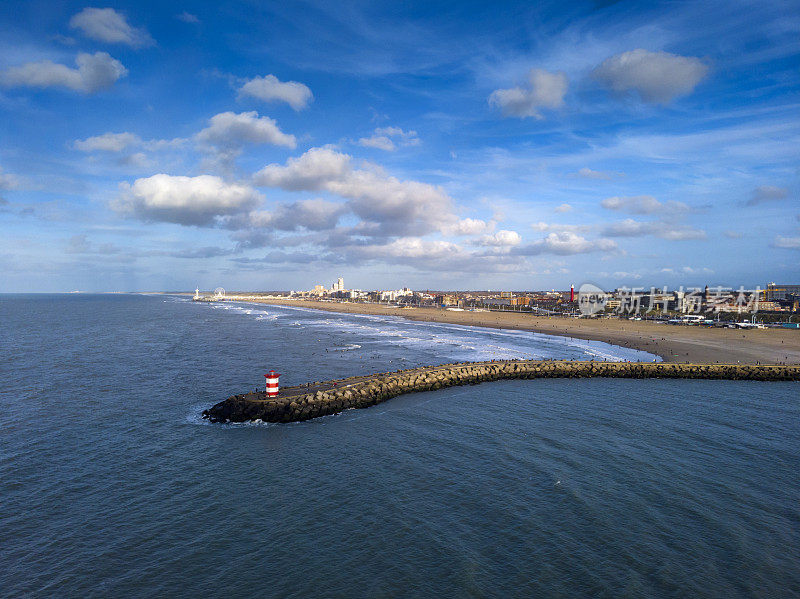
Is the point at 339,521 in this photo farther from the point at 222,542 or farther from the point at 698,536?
the point at 698,536

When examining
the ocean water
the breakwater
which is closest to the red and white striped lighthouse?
the breakwater

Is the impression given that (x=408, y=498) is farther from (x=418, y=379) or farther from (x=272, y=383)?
(x=418, y=379)

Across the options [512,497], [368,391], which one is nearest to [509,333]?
[368,391]

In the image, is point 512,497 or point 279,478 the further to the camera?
point 279,478

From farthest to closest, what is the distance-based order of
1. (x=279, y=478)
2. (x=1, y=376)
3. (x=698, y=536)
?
(x=1, y=376)
(x=279, y=478)
(x=698, y=536)

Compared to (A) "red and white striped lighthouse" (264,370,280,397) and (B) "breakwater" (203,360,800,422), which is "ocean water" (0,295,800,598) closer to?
(B) "breakwater" (203,360,800,422)

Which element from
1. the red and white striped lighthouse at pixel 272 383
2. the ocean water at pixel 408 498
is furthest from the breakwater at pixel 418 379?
the ocean water at pixel 408 498

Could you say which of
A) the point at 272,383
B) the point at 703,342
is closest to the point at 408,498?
the point at 272,383
